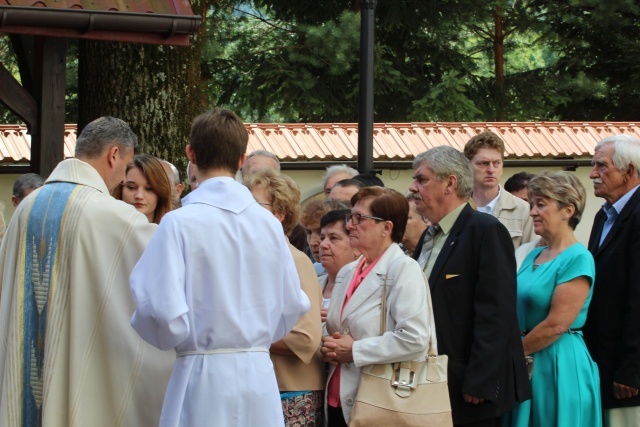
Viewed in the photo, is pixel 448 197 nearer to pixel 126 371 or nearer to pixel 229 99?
pixel 126 371

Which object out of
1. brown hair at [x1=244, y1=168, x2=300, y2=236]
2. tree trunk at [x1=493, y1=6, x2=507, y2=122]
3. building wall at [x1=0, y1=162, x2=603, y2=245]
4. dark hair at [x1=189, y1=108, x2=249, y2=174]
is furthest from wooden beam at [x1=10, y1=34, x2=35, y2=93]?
tree trunk at [x1=493, y1=6, x2=507, y2=122]

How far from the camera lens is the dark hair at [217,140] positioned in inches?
154

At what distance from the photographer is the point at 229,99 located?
2397cm

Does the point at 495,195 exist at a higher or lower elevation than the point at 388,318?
higher

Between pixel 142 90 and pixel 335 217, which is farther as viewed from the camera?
pixel 142 90

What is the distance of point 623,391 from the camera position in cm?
542

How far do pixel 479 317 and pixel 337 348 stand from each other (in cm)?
67

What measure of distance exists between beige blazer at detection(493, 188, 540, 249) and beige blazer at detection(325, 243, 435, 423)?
75.4 inches

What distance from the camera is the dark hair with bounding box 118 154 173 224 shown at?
18.2 ft

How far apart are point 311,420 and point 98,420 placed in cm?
107

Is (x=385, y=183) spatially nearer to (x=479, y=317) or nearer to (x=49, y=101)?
(x=49, y=101)

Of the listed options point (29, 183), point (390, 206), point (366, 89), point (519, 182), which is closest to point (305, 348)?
point (390, 206)

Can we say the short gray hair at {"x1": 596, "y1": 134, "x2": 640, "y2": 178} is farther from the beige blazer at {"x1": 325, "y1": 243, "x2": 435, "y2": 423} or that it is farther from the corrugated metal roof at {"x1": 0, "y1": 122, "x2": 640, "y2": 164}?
the corrugated metal roof at {"x1": 0, "y1": 122, "x2": 640, "y2": 164}

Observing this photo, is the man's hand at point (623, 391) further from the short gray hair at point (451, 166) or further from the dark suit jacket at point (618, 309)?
the short gray hair at point (451, 166)
